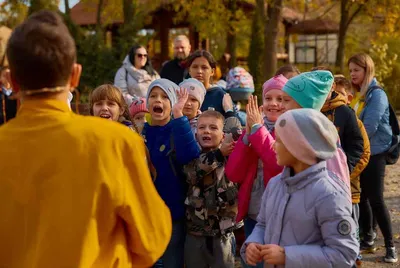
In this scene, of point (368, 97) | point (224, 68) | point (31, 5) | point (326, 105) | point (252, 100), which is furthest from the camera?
point (224, 68)

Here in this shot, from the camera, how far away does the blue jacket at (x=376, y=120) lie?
6293 mm

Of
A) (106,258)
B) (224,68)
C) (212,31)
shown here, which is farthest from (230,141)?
(212,31)

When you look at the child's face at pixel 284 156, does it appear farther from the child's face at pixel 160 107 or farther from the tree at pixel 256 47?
the tree at pixel 256 47

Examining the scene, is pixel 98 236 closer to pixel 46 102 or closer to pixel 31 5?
pixel 46 102

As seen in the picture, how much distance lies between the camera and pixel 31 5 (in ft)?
73.4

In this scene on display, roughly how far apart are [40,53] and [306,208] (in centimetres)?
149

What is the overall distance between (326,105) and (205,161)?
1.27 metres

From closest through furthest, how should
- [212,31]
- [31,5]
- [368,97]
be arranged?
[368,97] → [31,5] → [212,31]

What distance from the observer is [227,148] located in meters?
4.44

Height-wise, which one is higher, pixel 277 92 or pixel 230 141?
Answer: pixel 277 92

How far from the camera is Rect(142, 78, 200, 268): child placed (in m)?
4.39

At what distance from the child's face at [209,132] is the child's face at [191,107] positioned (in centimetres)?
60

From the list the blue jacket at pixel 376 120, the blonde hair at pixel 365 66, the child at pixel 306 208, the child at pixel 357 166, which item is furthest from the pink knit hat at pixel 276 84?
the blue jacket at pixel 376 120

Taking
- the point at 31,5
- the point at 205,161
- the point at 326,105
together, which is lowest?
the point at 205,161
